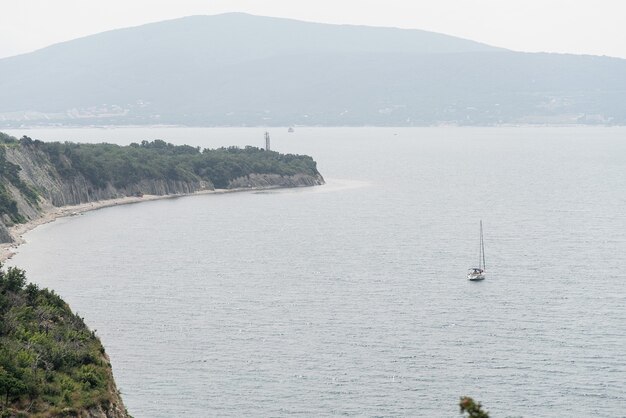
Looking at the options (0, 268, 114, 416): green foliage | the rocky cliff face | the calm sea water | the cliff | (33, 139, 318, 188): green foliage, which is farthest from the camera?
(33, 139, 318, 188): green foliage

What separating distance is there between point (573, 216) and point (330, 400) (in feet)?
306

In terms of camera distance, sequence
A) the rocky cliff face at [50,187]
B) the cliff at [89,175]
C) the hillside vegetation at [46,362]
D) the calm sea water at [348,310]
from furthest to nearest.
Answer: the cliff at [89,175]
the rocky cliff face at [50,187]
the calm sea water at [348,310]
the hillside vegetation at [46,362]

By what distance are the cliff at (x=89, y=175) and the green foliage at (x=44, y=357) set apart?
70855mm

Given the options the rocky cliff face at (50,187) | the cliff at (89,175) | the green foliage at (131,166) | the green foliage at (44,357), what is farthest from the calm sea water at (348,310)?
the green foliage at (131,166)

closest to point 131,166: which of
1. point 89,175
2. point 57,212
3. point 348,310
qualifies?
point 89,175

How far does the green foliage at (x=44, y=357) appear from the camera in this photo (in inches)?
1754

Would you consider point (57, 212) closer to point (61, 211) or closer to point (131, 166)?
point (61, 211)

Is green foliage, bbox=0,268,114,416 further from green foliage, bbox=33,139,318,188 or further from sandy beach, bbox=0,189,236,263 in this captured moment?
green foliage, bbox=33,139,318,188

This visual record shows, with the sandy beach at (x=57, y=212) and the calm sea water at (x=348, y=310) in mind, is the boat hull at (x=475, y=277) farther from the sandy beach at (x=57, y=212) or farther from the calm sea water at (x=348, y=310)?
the sandy beach at (x=57, y=212)

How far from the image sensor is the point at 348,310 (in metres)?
79.8

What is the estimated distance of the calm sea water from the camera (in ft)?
196

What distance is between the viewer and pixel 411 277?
93.8 metres

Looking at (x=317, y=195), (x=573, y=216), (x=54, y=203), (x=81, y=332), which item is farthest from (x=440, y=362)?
(x=317, y=195)

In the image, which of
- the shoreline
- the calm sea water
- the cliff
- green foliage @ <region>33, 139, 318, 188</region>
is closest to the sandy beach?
the shoreline
